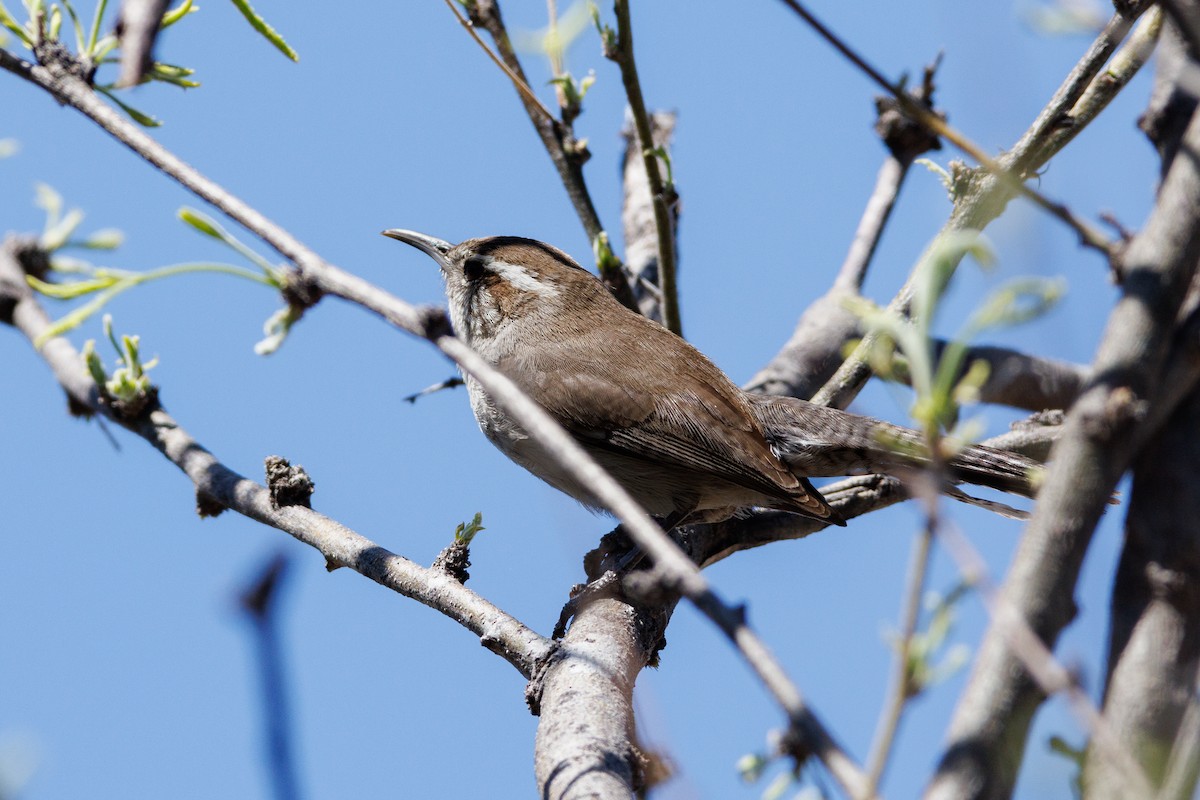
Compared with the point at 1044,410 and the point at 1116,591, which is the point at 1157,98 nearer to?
the point at 1116,591

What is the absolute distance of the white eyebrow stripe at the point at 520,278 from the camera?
19.0ft

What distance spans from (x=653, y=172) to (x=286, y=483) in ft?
7.19

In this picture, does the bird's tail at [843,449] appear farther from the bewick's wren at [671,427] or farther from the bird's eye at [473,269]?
the bird's eye at [473,269]

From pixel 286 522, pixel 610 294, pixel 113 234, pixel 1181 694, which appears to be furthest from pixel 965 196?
pixel 1181 694

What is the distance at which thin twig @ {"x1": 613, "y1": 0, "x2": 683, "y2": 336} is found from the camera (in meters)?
4.46

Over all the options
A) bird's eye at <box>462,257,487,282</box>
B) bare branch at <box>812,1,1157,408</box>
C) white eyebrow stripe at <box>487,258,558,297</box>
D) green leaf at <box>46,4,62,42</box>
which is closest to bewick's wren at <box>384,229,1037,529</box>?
white eyebrow stripe at <box>487,258,558,297</box>

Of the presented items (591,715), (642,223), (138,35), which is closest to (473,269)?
(642,223)

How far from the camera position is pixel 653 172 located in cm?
489

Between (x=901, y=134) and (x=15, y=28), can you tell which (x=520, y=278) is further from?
(x=15, y=28)

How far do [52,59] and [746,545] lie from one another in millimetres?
3604

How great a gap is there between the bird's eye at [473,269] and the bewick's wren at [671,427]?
1.58 ft

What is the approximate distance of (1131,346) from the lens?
4.07 feet

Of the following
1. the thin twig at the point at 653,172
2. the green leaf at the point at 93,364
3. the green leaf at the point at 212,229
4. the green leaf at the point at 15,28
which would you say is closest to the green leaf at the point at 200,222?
the green leaf at the point at 212,229

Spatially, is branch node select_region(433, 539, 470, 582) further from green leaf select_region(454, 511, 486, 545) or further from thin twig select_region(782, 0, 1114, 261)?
thin twig select_region(782, 0, 1114, 261)
